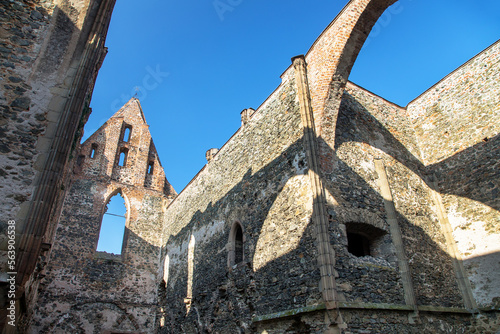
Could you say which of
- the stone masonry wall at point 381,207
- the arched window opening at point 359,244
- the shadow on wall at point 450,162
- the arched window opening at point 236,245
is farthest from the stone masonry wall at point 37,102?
the arched window opening at point 359,244

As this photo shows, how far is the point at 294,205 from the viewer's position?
7.39m

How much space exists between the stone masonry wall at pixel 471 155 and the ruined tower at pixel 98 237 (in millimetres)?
11731

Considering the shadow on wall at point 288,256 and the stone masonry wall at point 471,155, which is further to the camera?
the stone masonry wall at point 471,155

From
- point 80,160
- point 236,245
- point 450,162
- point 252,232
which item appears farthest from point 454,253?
point 80,160

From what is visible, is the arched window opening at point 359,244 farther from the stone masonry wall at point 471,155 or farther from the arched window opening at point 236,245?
the arched window opening at point 236,245

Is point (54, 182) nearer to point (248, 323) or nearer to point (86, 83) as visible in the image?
point (86, 83)

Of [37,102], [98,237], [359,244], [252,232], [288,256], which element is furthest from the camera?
[98,237]

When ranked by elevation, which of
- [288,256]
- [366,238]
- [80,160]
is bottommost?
[288,256]

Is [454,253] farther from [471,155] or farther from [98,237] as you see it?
[98,237]

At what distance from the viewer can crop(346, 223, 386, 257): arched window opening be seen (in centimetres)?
750

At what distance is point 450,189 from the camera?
941 cm

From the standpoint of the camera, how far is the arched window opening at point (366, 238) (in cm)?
750

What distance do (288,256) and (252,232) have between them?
1.78 m

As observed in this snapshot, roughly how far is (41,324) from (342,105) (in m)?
12.4
